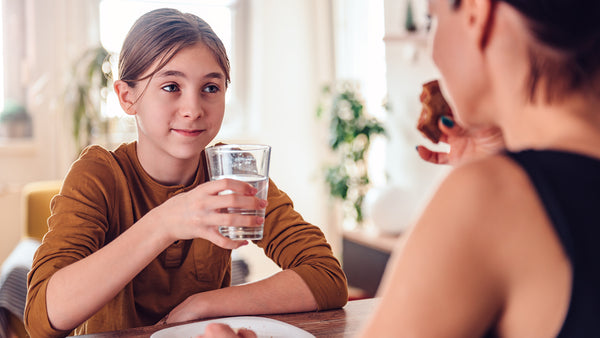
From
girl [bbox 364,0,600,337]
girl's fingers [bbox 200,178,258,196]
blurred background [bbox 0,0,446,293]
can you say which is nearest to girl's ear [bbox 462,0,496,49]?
girl [bbox 364,0,600,337]

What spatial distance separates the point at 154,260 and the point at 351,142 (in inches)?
101

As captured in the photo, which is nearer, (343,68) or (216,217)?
(216,217)

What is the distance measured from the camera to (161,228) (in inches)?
39.6

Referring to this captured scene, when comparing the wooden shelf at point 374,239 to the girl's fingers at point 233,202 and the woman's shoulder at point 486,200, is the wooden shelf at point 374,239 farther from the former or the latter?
the woman's shoulder at point 486,200

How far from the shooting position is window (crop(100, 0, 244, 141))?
4012 millimetres

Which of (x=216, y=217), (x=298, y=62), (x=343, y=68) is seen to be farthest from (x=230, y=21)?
(x=216, y=217)

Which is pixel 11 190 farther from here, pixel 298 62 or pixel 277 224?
pixel 277 224

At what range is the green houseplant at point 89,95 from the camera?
332 centimetres

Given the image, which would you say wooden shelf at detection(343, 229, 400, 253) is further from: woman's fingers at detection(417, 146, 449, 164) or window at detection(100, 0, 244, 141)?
woman's fingers at detection(417, 146, 449, 164)

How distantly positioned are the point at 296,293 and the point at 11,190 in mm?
3105

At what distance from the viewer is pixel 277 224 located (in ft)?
4.39

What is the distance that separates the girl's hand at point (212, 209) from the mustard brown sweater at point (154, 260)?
252mm

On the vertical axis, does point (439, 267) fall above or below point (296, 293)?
above

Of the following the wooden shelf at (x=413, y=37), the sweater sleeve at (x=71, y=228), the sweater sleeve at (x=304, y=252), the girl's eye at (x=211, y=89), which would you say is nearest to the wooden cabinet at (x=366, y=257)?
the wooden shelf at (x=413, y=37)
